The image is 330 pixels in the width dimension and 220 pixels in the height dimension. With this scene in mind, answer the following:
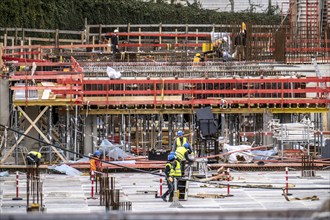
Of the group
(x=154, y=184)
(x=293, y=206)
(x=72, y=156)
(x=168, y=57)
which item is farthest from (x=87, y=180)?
(x=168, y=57)

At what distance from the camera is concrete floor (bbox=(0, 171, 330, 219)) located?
35344 mm

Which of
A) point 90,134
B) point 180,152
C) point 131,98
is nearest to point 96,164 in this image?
point 180,152

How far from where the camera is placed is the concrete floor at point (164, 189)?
3534 cm

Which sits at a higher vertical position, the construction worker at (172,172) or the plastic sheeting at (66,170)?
the construction worker at (172,172)

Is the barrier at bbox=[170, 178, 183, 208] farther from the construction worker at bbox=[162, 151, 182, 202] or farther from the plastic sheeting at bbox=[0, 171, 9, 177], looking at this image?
A: the plastic sheeting at bbox=[0, 171, 9, 177]

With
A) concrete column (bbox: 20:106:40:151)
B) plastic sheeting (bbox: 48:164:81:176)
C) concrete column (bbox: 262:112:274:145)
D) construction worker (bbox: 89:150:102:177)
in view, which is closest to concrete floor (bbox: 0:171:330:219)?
plastic sheeting (bbox: 48:164:81:176)

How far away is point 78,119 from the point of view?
49.4 m

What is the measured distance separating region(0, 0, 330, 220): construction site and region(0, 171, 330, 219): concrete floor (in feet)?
0.15

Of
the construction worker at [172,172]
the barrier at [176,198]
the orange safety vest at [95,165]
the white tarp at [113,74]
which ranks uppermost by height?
the white tarp at [113,74]

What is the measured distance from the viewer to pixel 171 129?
1989 inches

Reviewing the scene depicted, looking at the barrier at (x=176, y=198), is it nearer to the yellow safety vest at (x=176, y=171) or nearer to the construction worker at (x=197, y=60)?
the yellow safety vest at (x=176, y=171)

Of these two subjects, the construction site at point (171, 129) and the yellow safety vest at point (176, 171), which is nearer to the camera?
the yellow safety vest at point (176, 171)

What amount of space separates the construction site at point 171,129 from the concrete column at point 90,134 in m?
0.05

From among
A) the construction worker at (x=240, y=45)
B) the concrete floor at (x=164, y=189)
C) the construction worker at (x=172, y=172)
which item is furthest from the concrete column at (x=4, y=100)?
the construction worker at (x=240, y=45)
